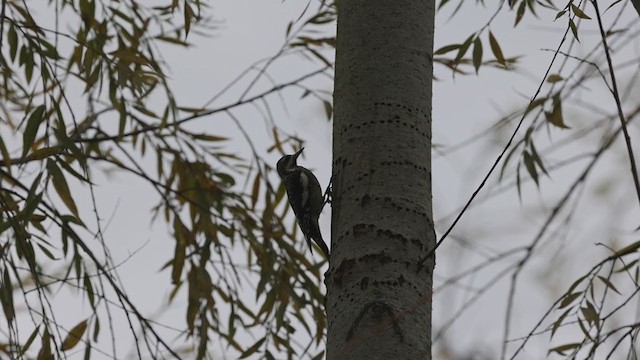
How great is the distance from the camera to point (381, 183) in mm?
2453

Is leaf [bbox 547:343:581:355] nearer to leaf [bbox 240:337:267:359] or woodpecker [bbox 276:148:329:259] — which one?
leaf [bbox 240:337:267:359]

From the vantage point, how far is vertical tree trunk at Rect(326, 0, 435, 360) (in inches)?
88.7

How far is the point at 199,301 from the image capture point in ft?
13.9

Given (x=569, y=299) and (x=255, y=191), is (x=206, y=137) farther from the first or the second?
(x=569, y=299)

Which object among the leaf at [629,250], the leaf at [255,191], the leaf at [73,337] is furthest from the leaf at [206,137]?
the leaf at [629,250]

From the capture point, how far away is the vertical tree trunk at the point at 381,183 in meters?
2.25

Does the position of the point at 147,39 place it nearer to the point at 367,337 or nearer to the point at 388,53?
the point at 388,53

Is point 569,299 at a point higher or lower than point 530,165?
lower

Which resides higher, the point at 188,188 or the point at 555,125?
the point at 188,188

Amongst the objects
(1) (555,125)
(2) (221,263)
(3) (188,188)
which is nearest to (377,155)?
(1) (555,125)

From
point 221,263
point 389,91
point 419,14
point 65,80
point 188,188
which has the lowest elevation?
point 389,91

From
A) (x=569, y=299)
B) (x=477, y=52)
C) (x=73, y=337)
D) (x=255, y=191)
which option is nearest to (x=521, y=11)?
(x=477, y=52)

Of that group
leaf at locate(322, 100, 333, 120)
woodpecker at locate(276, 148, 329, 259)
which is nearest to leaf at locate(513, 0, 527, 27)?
leaf at locate(322, 100, 333, 120)

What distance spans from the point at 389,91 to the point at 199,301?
1944 millimetres
